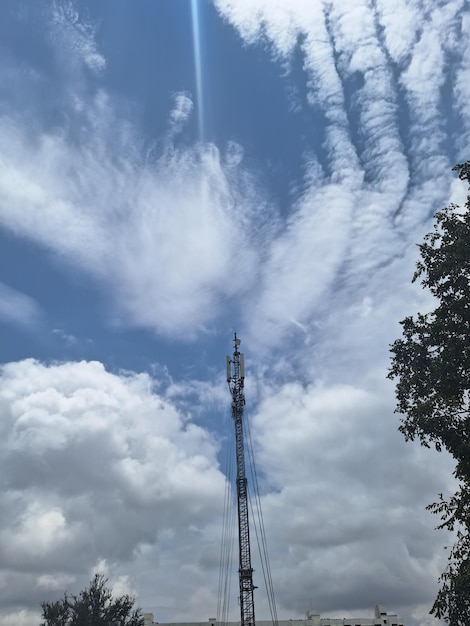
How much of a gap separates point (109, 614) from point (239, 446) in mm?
21578

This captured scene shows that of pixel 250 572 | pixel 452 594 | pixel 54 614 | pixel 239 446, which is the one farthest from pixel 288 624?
pixel 452 594

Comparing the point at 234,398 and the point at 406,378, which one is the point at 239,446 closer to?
the point at 234,398

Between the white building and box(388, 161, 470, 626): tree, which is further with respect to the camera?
the white building

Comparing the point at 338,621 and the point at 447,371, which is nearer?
the point at 447,371

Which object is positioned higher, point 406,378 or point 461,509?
point 406,378

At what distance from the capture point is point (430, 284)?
23.5m

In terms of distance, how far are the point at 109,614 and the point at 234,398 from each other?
25.5m

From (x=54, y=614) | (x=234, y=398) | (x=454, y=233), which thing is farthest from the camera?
(x=234, y=398)

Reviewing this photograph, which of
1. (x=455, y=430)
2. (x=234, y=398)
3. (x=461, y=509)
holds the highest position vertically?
(x=234, y=398)

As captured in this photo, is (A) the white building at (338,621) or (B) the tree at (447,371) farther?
(A) the white building at (338,621)

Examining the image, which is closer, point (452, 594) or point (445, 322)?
point (452, 594)

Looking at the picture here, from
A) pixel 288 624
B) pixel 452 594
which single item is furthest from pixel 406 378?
pixel 288 624

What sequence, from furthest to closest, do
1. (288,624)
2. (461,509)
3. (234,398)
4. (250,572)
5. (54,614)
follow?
(288,624) → (234,398) → (250,572) → (54,614) → (461,509)

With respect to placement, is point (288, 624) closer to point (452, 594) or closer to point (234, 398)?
point (234, 398)
